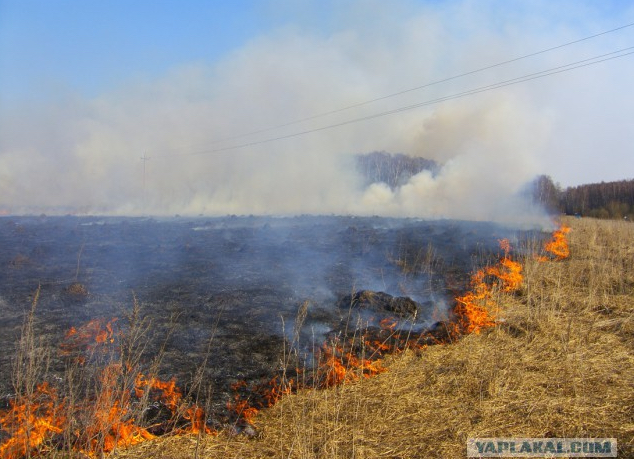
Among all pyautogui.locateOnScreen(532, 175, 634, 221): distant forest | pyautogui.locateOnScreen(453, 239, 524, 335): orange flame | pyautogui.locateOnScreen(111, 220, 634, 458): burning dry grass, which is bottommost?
pyautogui.locateOnScreen(111, 220, 634, 458): burning dry grass

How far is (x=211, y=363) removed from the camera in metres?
7.76

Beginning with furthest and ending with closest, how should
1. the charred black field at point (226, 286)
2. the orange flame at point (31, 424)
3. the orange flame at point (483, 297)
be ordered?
the orange flame at point (483, 297), the charred black field at point (226, 286), the orange flame at point (31, 424)

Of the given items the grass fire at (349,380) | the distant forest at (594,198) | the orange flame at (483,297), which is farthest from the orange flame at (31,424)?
the distant forest at (594,198)

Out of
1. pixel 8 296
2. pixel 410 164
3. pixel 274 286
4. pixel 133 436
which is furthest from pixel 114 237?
pixel 410 164

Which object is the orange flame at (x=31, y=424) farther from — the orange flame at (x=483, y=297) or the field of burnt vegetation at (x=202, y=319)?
the orange flame at (x=483, y=297)

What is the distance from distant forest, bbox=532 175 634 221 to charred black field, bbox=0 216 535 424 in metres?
32.0

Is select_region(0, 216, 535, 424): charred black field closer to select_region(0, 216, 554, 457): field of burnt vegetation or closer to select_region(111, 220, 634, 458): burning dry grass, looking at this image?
select_region(0, 216, 554, 457): field of burnt vegetation

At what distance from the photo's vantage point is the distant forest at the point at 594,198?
50594mm

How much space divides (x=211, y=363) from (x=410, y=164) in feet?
217

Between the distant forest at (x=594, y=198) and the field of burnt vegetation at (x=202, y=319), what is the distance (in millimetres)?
33619

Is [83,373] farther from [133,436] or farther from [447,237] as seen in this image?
[447,237]

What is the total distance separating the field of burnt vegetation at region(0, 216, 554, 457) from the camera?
18.3 feet

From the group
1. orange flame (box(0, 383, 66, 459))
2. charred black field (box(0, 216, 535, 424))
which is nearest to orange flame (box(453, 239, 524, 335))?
charred black field (box(0, 216, 535, 424))

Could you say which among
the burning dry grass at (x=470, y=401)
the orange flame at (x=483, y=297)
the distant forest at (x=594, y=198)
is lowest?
the burning dry grass at (x=470, y=401)
